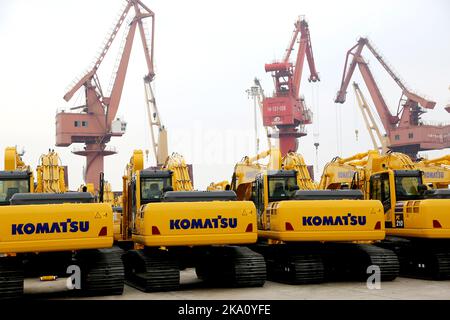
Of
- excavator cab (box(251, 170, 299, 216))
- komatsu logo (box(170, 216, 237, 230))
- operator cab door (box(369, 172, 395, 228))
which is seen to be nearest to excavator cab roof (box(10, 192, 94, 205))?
komatsu logo (box(170, 216, 237, 230))

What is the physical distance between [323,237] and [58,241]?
236 inches

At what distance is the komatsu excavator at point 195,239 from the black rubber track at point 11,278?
2.67m

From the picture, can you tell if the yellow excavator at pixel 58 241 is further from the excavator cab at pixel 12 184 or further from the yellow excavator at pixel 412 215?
the yellow excavator at pixel 412 215

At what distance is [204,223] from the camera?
14.9 m

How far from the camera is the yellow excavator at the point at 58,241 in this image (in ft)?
43.8

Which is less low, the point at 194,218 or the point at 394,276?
the point at 194,218

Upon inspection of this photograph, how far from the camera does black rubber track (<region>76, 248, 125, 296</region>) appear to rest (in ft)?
47.2

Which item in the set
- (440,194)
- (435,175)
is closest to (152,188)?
(440,194)

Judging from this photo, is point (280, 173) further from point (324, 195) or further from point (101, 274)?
point (101, 274)

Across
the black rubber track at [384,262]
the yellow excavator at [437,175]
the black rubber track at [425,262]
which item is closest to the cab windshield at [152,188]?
the black rubber track at [384,262]

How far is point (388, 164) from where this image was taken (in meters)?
22.2
